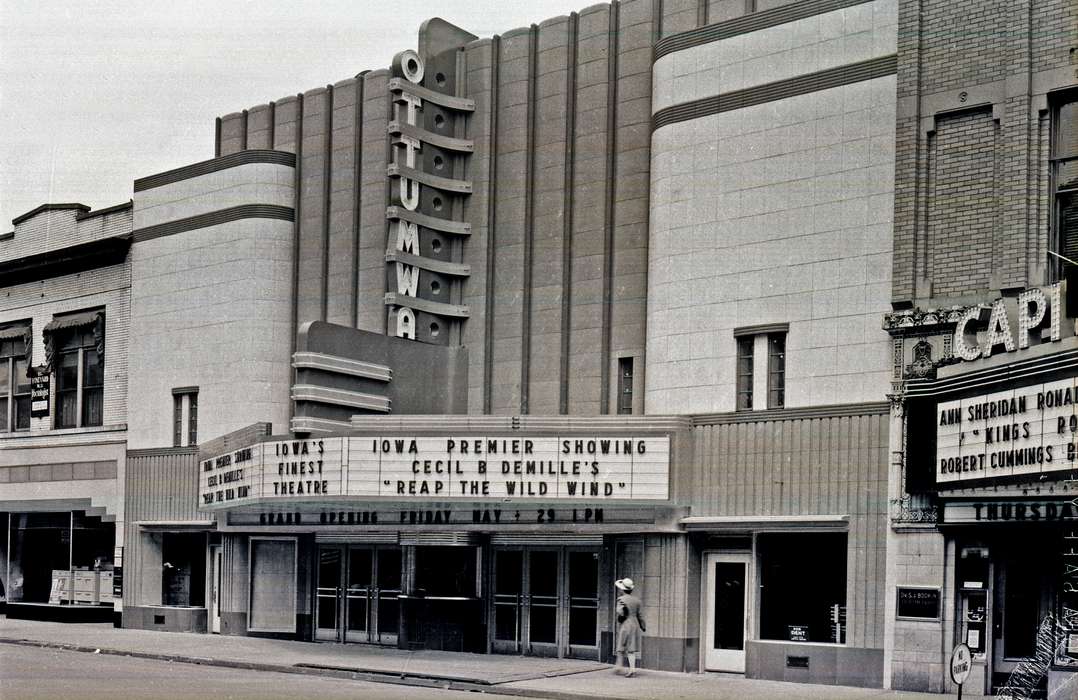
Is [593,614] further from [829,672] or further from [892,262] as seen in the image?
[892,262]

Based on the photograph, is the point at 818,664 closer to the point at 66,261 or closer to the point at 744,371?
the point at 744,371

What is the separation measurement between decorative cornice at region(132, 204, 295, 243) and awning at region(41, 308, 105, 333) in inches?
101

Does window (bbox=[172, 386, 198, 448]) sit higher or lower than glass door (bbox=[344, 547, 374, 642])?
higher

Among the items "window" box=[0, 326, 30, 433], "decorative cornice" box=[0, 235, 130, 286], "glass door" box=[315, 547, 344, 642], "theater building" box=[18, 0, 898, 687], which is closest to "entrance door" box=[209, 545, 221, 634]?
"theater building" box=[18, 0, 898, 687]

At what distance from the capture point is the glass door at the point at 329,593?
1164 inches

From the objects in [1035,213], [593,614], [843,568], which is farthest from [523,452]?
[1035,213]

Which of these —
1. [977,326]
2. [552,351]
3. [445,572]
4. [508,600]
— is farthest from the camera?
[445,572]

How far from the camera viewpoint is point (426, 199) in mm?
27719

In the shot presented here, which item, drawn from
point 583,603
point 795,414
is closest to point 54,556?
point 583,603

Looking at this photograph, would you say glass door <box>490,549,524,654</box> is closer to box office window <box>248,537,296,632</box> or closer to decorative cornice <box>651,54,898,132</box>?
box office window <box>248,537,296,632</box>

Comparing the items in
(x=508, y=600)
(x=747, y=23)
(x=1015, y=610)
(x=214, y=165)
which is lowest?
(x=508, y=600)

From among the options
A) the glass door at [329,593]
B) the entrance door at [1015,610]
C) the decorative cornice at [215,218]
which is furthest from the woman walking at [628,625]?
the decorative cornice at [215,218]

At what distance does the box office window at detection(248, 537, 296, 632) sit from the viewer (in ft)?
99.0

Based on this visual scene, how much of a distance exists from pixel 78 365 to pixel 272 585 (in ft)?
30.2
